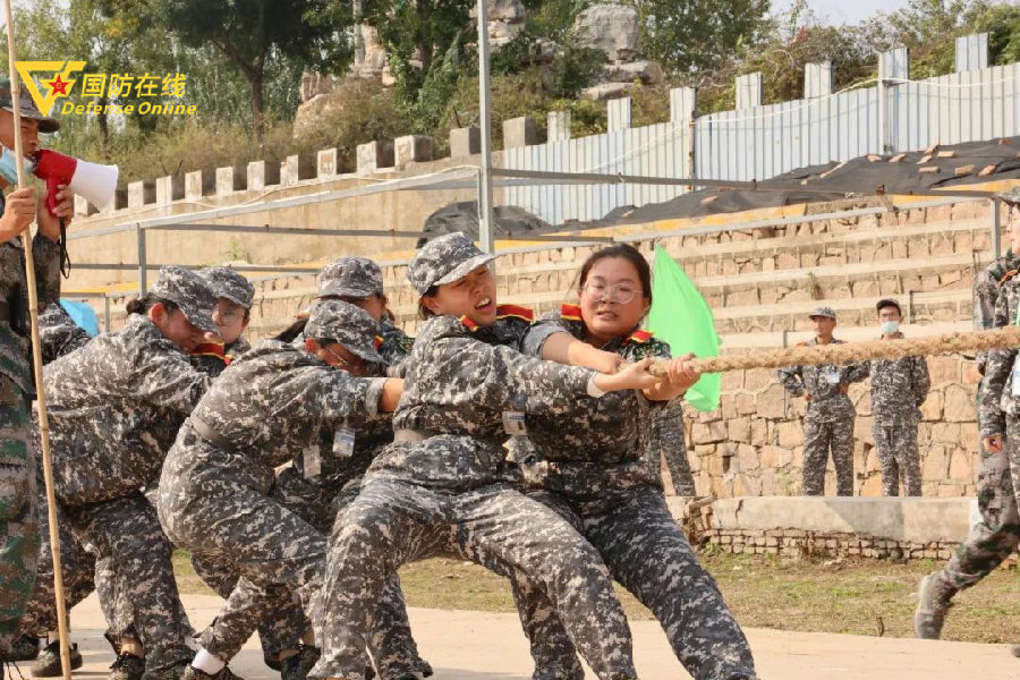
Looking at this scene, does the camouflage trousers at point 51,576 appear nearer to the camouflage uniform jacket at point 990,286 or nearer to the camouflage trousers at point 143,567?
the camouflage trousers at point 143,567

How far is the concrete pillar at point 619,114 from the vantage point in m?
26.7

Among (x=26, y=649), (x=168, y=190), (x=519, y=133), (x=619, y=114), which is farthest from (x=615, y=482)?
(x=168, y=190)

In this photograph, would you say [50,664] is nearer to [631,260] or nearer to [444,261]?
[444,261]

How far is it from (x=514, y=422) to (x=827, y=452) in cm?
918

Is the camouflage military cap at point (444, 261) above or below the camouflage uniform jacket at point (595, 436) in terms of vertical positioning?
above

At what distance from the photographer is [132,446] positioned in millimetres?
6875

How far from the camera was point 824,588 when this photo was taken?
10961 millimetres

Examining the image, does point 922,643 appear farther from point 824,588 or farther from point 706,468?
point 706,468

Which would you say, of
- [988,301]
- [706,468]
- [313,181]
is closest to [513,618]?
[988,301]

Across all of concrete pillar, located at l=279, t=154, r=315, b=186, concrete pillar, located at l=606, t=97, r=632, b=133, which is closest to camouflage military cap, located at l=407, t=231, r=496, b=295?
concrete pillar, located at l=606, t=97, r=632, b=133

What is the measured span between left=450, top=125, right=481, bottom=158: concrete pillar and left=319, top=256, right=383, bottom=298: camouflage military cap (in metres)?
21.7

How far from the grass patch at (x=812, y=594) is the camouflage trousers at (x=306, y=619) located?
127 inches

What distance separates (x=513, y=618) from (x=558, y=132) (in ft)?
66.3

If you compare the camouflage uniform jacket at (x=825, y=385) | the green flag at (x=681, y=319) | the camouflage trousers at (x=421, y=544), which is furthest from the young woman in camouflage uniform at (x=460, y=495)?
the camouflage uniform jacket at (x=825, y=385)
